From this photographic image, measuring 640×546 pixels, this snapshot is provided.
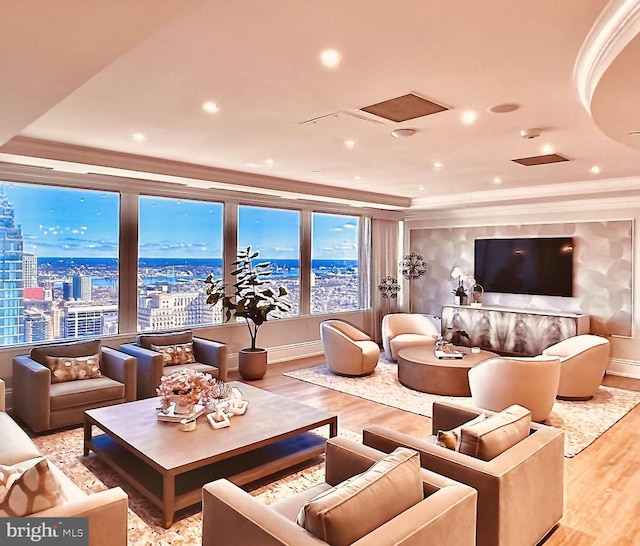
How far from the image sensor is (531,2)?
2.06 metres

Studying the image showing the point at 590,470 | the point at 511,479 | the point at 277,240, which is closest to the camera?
the point at 511,479

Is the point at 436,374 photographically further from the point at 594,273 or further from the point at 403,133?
the point at 594,273

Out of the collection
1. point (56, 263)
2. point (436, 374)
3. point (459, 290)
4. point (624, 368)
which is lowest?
point (624, 368)

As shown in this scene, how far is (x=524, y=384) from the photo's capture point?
4562mm

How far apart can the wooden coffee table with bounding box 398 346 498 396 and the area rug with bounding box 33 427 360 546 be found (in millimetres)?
1613

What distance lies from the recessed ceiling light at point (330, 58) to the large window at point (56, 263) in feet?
13.7

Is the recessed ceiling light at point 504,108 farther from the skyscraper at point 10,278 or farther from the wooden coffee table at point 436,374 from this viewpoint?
the skyscraper at point 10,278

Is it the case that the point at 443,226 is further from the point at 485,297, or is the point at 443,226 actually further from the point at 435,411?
the point at 435,411

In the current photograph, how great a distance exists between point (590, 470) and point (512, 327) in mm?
4070

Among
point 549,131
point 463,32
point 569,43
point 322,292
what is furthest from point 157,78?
point 322,292

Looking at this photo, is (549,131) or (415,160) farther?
(415,160)

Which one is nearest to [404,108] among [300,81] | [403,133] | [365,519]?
[403,133]

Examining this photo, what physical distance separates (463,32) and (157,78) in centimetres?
183

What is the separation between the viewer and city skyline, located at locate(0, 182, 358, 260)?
5352 mm
